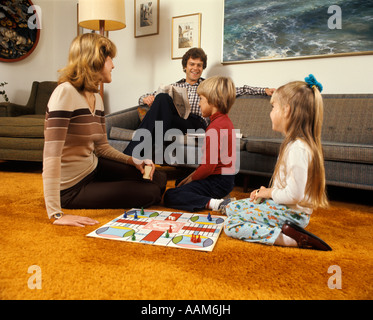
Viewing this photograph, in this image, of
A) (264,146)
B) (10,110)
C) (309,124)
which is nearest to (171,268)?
(309,124)

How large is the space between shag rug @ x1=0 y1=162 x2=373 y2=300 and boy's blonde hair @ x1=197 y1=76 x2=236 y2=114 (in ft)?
2.38

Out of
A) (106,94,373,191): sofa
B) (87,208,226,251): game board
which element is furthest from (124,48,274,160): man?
(87,208,226,251): game board

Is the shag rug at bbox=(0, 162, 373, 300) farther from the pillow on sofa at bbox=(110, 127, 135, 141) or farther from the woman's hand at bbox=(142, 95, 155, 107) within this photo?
the woman's hand at bbox=(142, 95, 155, 107)

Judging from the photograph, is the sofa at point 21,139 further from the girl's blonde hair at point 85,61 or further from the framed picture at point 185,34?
the framed picture at point 185,34

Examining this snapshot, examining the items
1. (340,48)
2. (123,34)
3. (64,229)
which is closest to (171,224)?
(64,229)

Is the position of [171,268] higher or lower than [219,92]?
lower

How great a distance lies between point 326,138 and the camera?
7.39ft

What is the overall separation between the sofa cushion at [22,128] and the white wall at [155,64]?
130 centimetres

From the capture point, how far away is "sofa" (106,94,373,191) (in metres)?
1.74

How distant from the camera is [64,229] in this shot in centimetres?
127

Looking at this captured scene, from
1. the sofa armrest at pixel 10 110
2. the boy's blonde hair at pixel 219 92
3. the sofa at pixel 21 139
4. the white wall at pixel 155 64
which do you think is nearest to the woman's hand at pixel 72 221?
the boy's blonde hair at pixel 219 92

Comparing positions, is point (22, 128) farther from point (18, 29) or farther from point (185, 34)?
point (18, 29)

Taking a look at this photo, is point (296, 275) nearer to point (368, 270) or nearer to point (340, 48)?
point (368, 270)

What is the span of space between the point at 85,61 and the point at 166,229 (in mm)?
785
